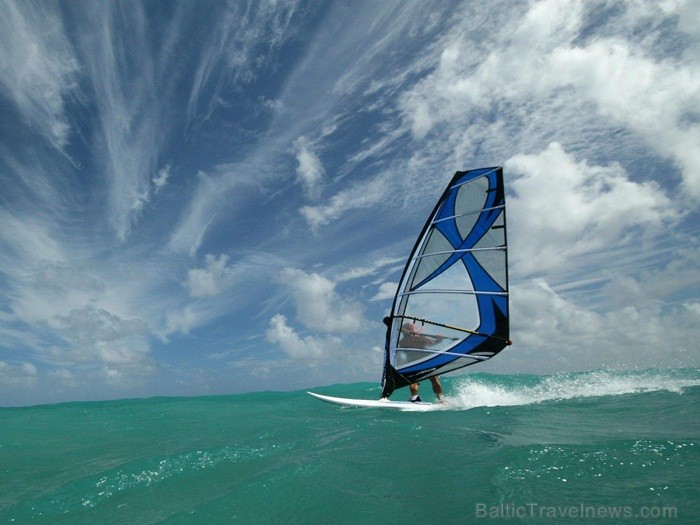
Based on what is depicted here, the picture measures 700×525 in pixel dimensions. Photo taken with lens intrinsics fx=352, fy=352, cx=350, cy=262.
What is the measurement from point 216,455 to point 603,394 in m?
12.1

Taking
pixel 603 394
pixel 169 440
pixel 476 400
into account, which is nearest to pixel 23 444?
pixel 169 440

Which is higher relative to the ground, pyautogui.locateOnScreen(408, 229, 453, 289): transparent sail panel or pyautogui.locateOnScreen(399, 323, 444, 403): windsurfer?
pyautogui.locateOnScreen(408, 229, 453, 289): transparent sail panel

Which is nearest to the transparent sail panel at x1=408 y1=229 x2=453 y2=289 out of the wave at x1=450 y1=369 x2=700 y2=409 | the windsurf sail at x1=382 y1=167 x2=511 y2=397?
the windsurf sail at x1=382 y1=167 x2=511 y2=397

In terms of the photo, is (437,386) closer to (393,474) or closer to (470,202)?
(470,202)

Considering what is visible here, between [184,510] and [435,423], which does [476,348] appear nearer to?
[435,423]

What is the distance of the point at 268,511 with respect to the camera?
11.4 ft

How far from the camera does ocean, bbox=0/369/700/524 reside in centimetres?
321

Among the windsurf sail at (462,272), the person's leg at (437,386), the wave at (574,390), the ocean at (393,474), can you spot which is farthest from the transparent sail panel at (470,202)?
the wave at (574,390)

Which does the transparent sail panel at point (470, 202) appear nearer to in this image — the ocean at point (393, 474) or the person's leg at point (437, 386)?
the ocean at point (393, 474)

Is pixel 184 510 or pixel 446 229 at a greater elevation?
pixel 446 229

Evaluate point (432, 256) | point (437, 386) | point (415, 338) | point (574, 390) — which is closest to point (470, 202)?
point (432, 256)

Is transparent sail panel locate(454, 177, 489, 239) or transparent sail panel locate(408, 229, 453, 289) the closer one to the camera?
transparent sail panel locate(454, 177, 489, 239)

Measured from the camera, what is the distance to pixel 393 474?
14.3 feet

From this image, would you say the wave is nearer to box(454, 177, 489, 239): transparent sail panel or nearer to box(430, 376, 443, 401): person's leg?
box(430, 376, 443, 401): person's leg
